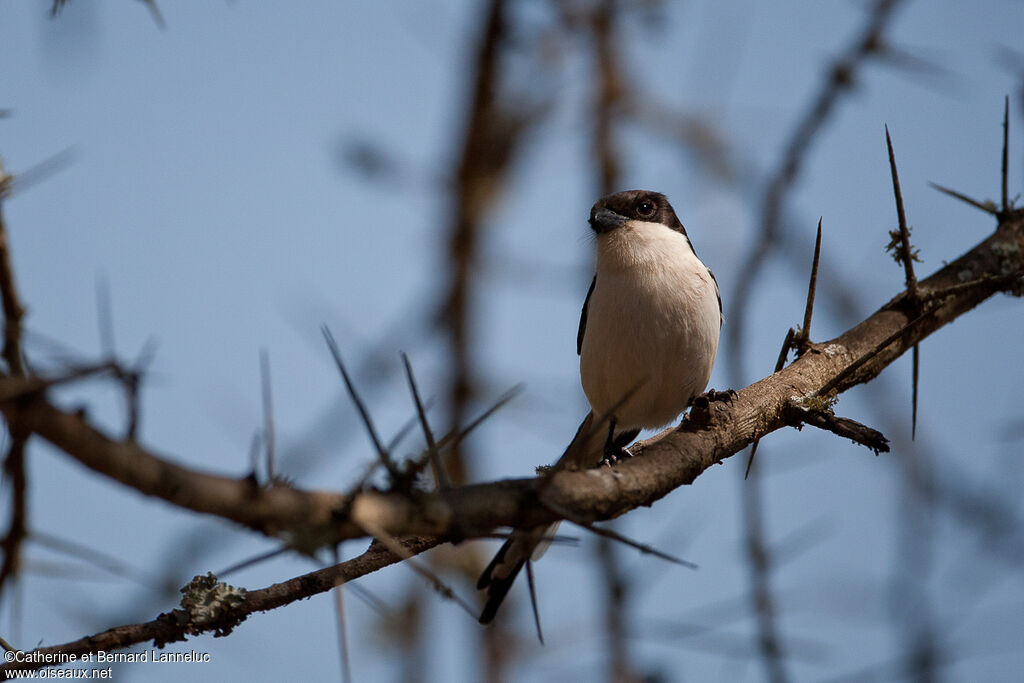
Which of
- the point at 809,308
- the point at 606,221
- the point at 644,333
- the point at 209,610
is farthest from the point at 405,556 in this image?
the point at 606,221

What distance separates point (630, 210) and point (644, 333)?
49.6 inches

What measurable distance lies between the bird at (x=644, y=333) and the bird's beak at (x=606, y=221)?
68 mm

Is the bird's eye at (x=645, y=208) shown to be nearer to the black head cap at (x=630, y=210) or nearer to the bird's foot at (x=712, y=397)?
the black head cap at (x=630, y=210)

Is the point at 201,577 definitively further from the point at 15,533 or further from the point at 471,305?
the point at 471,305

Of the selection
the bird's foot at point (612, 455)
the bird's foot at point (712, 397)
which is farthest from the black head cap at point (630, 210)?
the bird's foot at point (712, 397)

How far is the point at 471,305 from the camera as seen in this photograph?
5582 millimetres

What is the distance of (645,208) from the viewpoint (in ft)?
18.6

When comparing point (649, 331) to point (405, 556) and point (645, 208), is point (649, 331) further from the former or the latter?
point (405, 556)

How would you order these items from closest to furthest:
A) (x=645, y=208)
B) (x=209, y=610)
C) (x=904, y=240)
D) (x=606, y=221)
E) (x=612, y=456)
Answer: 1. (x=209, y=610)
2. (x=904, y=240)
3. (x=612, y=456)
4. (x=606, y=221)
5. (x=645, y=208)

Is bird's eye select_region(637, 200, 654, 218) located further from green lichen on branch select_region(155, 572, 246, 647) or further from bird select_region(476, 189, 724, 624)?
green lichen on branch select_region(155, 572, 246, 647)

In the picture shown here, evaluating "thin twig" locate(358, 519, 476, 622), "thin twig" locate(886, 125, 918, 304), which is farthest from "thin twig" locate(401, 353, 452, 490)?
"thin twig" locate(886, 125, 918, 304)

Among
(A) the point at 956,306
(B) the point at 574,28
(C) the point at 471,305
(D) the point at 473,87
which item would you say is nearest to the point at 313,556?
(A) the point at 956,306

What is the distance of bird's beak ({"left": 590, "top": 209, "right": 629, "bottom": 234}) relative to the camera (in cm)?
545

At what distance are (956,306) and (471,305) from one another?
297 centimetres
